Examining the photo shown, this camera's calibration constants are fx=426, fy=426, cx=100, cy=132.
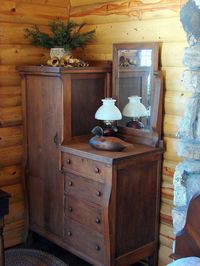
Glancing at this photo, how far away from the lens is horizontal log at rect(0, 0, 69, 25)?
126 inches

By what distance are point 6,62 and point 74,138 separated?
31.6 inches

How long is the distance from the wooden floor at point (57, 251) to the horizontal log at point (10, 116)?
982 millimetres

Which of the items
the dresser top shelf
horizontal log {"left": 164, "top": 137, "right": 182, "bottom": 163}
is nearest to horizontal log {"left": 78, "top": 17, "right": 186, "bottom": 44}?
the dresser top shelf

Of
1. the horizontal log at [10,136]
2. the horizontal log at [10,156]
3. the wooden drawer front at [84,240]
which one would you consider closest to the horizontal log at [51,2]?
the horizontal log at [10,136]

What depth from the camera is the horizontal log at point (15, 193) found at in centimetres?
342

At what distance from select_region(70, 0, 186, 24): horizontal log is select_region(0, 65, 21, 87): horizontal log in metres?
0.70

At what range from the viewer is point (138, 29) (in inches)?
118

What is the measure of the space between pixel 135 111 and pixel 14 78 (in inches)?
38.9

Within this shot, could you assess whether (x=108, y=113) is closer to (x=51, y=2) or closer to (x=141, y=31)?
(x=141, y=31)

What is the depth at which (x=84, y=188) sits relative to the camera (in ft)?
9.37

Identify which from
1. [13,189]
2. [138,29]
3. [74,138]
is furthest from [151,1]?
[13,189]

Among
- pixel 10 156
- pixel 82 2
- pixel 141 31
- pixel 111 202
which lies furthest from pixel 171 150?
pixel 82 2

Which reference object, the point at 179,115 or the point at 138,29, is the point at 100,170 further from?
the point at 138,29

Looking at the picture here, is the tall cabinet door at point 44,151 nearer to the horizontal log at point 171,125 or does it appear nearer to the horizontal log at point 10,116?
the horizontal log at point 10,116
